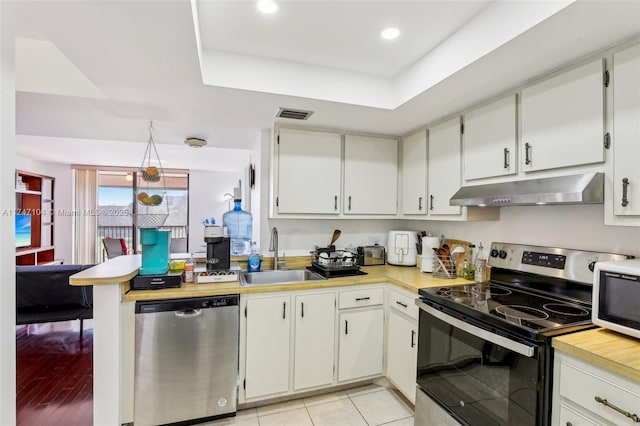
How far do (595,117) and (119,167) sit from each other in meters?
7.32

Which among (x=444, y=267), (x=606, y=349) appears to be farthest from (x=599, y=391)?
(x=444, y=267)

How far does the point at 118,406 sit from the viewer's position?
1.83m

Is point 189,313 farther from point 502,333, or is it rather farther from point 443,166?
point 443,166

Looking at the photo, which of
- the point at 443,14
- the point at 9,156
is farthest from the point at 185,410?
the point at 443,14

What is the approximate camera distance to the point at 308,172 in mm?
2676

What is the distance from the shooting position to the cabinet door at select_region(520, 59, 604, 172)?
1.45m

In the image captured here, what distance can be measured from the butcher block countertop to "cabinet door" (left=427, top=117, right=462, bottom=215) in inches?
44.3

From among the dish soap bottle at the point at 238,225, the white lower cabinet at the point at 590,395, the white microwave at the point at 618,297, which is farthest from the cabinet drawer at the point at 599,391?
the dish soap bottle at the point at 238,225

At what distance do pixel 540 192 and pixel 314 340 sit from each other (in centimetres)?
171

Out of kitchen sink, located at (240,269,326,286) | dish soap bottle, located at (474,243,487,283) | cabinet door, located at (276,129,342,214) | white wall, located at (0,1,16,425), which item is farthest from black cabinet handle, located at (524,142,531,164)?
white wall, located at (0,1,16,425)

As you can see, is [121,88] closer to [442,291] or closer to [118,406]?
[118,406]

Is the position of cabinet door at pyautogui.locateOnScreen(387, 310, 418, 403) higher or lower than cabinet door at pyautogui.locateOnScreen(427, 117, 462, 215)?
lower

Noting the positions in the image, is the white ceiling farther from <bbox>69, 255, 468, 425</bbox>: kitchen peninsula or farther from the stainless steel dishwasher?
the stainless steel dishwasher

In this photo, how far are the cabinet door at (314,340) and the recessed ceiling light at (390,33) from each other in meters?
1.72
